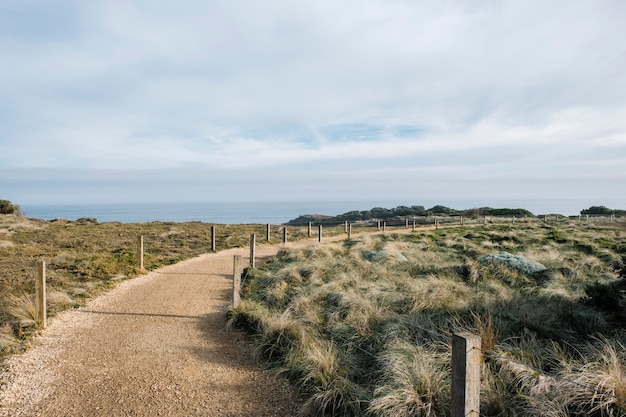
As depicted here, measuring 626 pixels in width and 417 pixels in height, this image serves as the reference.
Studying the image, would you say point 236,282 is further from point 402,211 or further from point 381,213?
point 402,211

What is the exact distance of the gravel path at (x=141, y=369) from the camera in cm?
478

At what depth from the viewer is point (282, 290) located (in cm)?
967

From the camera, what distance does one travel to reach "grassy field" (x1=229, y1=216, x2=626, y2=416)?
4117 mm

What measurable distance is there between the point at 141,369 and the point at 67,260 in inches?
383

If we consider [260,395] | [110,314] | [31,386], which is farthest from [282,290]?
[31,386]

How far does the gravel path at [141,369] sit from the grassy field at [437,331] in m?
0.59

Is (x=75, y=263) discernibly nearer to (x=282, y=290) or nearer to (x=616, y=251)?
(x=282, y=290)

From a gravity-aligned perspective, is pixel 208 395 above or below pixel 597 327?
below

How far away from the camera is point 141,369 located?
5750mm

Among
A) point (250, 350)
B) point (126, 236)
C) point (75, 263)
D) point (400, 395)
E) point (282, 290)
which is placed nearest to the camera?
point (400, 395)

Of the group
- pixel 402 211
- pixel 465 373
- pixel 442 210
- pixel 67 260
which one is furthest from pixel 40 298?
pixel 402 211

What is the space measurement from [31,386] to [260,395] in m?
3.15

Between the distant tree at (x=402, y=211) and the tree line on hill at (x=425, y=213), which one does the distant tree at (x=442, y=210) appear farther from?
the distant tree at (x=402, y=211)

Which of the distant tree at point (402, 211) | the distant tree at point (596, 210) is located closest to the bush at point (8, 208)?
the distant tree at point (402, 211)
